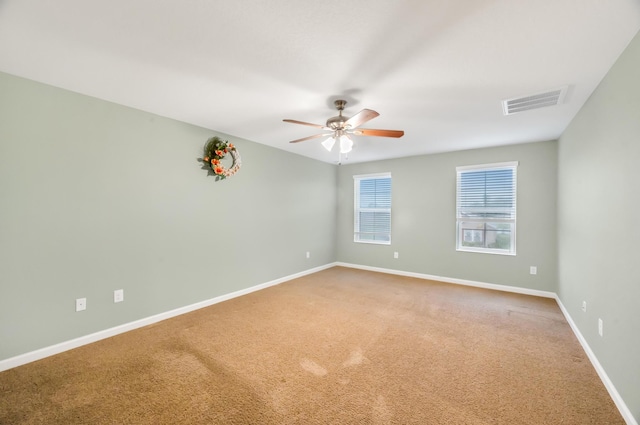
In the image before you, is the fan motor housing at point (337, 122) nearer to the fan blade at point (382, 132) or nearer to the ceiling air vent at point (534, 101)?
the fan blade at point (382, 132)

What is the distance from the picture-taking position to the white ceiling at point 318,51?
1.47 metres

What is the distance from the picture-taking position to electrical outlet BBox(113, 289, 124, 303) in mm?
2766

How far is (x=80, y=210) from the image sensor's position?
254cm

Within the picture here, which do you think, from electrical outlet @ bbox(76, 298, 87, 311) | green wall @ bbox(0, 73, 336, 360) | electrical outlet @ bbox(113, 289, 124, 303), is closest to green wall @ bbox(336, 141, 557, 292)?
green wall @ bbox(0, 73, 336, 360)

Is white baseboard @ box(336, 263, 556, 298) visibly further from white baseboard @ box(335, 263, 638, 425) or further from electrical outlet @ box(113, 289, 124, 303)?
electrical outlet @ box(113, 289, 124, 303)

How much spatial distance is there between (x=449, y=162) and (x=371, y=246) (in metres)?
2.30

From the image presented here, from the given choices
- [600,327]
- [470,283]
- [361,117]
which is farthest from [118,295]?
[470,283]

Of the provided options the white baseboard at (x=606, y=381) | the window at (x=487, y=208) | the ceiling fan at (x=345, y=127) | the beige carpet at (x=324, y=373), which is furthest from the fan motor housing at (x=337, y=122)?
the window at (x=487, y=208)

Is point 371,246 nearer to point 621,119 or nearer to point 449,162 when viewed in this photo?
point 449,162

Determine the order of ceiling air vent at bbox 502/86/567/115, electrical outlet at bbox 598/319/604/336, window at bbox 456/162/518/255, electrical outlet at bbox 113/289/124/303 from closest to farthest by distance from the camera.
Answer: electrical outlet at bbox 598/319/604/336
ceiling air vent at bbox 502/86/567/115
electrical outlet at bbox 113/289/124/303
window at bbox 456/162/518/255

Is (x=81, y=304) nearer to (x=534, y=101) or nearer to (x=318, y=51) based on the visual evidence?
(x=318, y=51)

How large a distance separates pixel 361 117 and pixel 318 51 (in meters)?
0.67

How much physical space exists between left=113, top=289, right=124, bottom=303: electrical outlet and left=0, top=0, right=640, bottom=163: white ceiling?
2.02 metres

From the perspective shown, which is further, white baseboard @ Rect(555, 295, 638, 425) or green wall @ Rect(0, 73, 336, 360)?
green wall @ Rect(0, 73, 336, 360)
